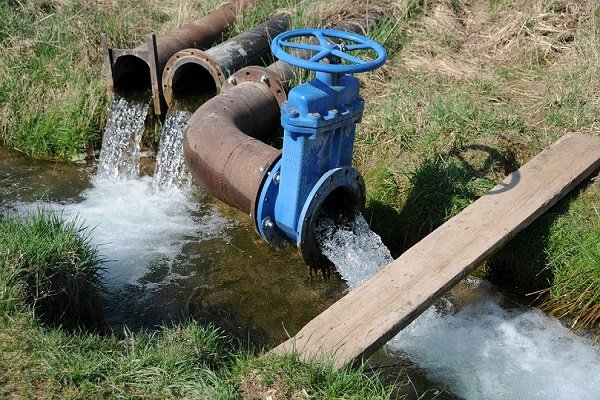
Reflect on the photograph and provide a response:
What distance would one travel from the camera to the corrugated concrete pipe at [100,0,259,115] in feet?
21.9

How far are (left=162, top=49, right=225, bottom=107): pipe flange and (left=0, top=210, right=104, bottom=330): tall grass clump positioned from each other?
7.31 feet

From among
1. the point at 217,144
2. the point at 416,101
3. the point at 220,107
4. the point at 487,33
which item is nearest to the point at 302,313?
the point at 217,144

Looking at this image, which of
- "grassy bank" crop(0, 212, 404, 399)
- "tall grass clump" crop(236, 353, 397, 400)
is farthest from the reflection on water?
"tall grass clump" crop(236, 353, 397, 400)

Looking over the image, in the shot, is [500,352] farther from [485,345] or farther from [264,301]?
[264,301]

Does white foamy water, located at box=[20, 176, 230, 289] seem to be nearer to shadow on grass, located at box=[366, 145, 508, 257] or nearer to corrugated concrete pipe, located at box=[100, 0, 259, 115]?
corrugated concrete pipe, located at box=[100, 0, 259, 115]

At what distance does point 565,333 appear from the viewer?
16.4 ft

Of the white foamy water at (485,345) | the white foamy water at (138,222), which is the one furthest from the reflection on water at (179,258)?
the white foamy water at (485,345)

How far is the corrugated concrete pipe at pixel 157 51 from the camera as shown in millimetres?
6668

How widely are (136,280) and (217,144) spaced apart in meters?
1.06

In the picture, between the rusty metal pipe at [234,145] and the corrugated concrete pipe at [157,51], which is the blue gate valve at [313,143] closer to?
the rusty metal pipe at [234,145]

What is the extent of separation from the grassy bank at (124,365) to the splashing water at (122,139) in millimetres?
2644

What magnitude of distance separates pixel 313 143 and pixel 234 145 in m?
0.80

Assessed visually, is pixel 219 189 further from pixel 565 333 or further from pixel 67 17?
pixel 67 17

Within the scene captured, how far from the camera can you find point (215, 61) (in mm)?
6422
